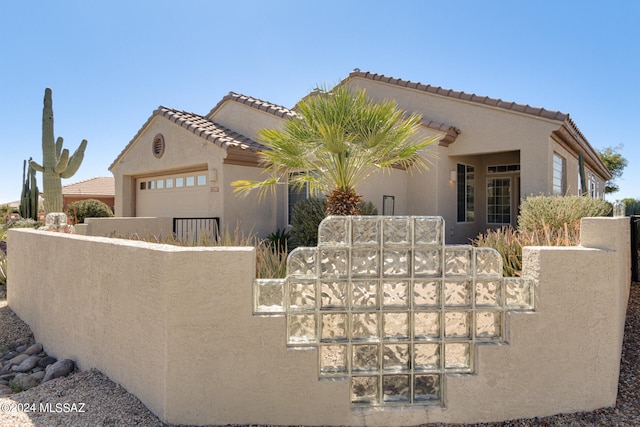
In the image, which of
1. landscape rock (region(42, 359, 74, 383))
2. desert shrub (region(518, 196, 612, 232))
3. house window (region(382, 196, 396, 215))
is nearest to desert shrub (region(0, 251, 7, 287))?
landscape rock (region(42, 359, 74, 383))

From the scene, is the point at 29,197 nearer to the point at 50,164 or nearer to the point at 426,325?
the point at 50,164

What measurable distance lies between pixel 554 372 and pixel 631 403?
119 cm

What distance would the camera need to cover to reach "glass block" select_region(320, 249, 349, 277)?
3832mm

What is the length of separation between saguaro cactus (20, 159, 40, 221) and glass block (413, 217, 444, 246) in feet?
75.5

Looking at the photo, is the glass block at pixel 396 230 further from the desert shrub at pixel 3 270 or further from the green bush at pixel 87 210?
the green bush at pixel 87 210

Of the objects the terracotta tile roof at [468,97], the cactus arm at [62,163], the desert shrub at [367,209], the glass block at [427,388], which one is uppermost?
the terracotta tile roof at [468,97]

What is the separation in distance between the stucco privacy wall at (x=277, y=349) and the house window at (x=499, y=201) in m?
10.7

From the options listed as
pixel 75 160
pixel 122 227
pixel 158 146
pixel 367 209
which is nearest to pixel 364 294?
pixel 367 209

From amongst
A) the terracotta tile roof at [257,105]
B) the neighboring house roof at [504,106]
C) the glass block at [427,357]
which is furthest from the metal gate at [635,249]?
the terracotta tile roof at [257,105]

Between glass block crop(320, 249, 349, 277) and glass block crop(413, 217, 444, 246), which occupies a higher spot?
glass block crop(413, 217, 444, 246)

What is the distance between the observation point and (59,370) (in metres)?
5.11

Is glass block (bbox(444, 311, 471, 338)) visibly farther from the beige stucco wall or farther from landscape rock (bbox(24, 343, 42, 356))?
the beige stucco wall

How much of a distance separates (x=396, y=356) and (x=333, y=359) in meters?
0.65

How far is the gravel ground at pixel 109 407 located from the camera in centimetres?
381
